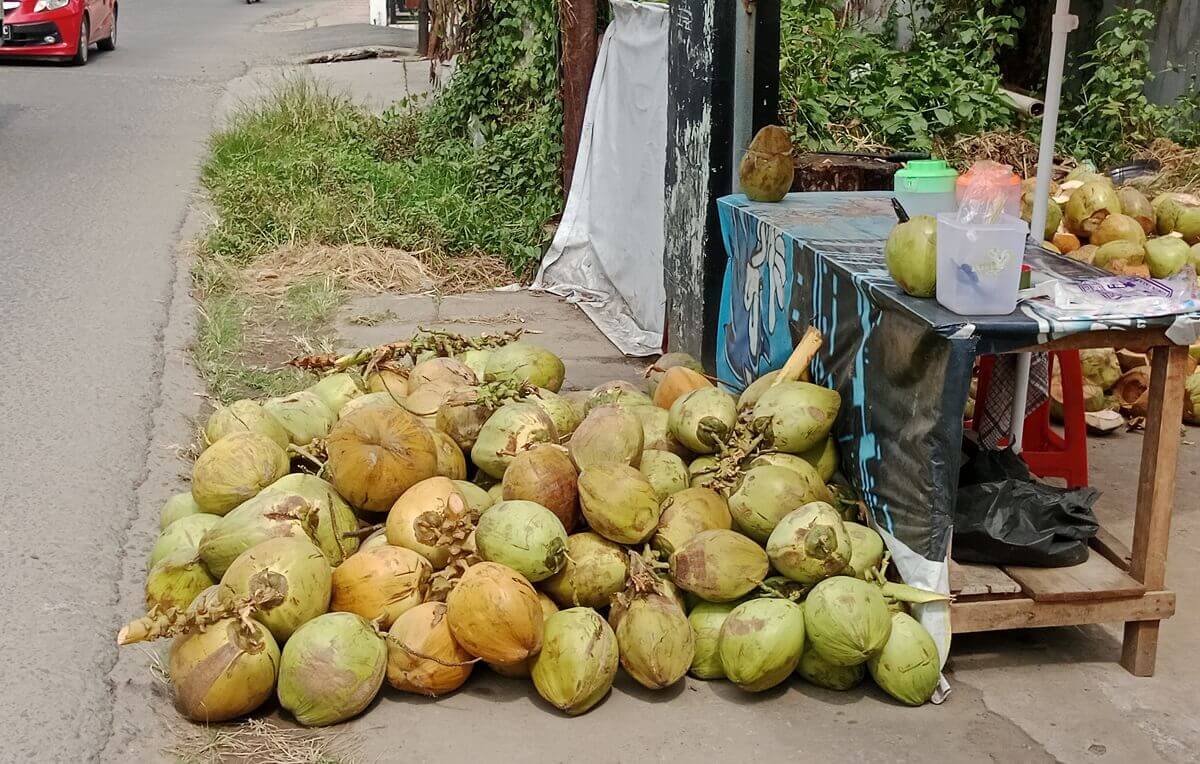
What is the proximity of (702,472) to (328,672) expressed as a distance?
140 centimetres

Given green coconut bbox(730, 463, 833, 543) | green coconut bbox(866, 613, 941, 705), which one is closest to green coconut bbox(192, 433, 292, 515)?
green coconut bbox(730, 463, 833, 543)

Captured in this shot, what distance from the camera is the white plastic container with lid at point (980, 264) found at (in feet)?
10.5

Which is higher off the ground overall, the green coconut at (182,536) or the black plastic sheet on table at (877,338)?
the black plastic sheet on table at (877,338)

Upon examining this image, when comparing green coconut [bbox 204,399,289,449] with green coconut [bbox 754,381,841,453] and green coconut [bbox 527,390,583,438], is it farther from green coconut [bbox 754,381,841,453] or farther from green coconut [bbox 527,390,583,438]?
green coconut [bbox 754,381,841,453]

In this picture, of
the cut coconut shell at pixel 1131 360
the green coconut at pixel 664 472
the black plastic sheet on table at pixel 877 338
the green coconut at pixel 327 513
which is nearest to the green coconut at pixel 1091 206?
the cut coconut shell at pixel 1131 360

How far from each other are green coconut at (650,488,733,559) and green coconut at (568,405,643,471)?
0.70ft

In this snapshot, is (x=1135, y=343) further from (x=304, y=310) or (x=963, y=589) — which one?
(x=304, y=310)

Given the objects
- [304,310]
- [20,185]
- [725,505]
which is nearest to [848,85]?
[304,310]

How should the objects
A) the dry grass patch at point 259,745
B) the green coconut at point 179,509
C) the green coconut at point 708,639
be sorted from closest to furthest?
the dry grass patch at point 259,745
the green coconut at point 708,639
the green coconut at point 179,509

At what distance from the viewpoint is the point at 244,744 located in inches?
125

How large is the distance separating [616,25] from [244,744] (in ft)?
17.2

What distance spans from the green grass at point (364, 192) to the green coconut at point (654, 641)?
4.96 m

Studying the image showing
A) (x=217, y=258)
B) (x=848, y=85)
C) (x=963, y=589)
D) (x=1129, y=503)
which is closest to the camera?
(x=963, y=589)

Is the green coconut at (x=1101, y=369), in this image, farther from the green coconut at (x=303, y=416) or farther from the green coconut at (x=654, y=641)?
the green coconut at (x=303, y=416)
